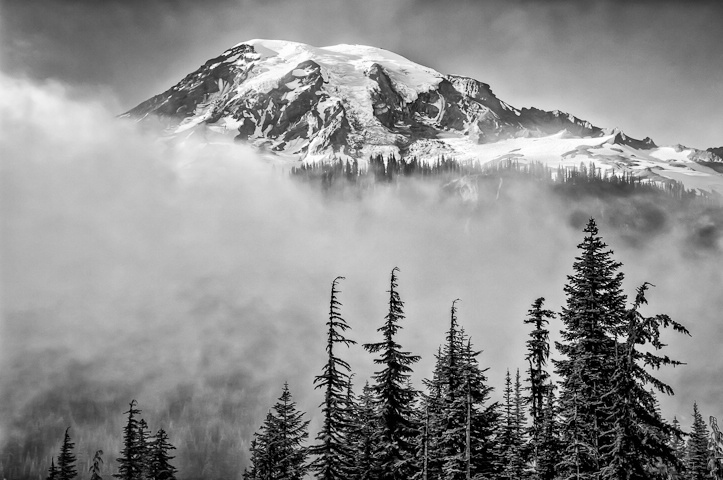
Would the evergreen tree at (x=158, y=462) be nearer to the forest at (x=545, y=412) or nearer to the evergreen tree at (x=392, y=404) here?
the forest at (x=545, y=412)

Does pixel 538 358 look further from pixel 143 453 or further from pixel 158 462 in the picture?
pixel 158 462

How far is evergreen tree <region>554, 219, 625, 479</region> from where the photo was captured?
90.1 feet

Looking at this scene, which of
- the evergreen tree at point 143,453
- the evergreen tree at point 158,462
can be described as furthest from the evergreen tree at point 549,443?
the evergreen tree at point 143,453

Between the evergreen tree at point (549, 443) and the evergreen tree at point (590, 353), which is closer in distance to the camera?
the evergreen tree at point (590, 353)

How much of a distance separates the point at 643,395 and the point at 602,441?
21.3ft

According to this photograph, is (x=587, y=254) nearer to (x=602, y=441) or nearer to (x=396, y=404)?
(x=602, y=441)

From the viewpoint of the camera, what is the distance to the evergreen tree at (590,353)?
90.1 ft

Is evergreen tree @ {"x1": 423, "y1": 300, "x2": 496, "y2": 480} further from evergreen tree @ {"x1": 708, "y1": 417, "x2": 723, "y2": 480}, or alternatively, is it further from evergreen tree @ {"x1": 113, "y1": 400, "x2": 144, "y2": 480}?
evergreen tree @ {"x1": 113, "y1": 400, "x2": 144, "y2": 480}

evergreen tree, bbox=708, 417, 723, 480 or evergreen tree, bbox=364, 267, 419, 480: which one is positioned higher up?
evergreen tree, bbox=364, 267, 419, 480

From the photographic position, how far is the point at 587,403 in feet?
88.0

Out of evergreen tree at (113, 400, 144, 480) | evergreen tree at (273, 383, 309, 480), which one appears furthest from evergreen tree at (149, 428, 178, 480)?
evergreen tree at (273, 383, 309, 480)

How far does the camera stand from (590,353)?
90.0 ft

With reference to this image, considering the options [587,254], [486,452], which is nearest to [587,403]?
[587,254]

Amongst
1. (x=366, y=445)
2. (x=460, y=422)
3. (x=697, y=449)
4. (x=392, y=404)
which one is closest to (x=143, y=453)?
(x=366, y=445)
